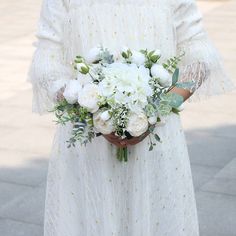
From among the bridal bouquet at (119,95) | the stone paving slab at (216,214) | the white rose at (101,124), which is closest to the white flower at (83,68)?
the bridal bouquet at (119,95)

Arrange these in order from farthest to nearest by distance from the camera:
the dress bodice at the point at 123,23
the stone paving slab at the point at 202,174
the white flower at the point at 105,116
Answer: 1. the stone paving slab at the point at 202,174
2. the dress bodice at the point at 123,23
3. the white flower at the point at 105,116

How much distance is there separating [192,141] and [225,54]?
12.0ft

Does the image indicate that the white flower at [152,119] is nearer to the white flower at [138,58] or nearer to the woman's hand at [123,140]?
the woman's hand at [123,140]

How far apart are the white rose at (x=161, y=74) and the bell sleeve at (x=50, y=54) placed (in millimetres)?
449

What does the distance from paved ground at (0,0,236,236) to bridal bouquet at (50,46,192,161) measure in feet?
8.31

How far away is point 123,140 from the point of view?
3238 mm

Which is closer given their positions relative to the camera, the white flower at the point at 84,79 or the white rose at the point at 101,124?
the white rose at the point at 101,124

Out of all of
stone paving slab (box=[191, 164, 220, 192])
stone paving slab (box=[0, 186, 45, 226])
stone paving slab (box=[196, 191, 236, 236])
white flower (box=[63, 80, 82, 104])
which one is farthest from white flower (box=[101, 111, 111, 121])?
stone paving slab (box=[191, 164, 220, 192])

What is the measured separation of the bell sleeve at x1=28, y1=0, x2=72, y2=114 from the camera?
3465 mm

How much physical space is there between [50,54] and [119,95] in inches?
19.2

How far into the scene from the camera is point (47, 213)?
12.2ft

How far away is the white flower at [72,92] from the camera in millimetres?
3221

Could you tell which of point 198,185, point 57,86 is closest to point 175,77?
point 57,86

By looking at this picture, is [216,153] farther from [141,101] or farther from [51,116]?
[141,101]
